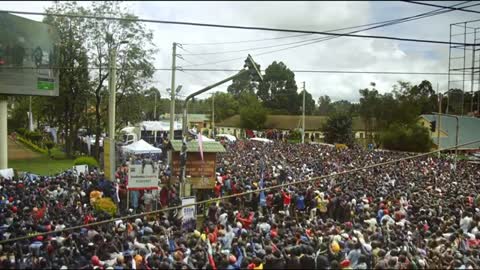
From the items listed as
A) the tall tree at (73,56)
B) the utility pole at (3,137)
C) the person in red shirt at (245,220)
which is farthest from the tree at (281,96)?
the person in red shirt at (245,220)

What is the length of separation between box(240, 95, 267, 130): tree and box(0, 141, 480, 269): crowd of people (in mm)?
50646

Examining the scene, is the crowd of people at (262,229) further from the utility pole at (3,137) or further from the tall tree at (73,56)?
the tall tree at (73,56)

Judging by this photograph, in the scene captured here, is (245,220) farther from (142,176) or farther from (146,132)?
(146,132)

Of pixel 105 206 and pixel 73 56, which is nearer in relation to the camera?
pixel 105 206

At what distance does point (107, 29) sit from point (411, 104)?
30447 mm

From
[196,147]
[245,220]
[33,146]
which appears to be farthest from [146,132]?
[245,220]

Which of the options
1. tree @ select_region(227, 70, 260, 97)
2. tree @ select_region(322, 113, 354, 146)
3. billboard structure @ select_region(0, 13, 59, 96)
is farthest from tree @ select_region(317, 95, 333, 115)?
billboard structure @ select_region(0, 13, 59, 96)

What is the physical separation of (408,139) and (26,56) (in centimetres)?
2727

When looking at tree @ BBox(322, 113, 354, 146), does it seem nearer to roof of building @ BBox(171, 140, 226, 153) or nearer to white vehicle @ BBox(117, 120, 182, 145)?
white vehicle @ BBox(117, 120, 182, 145)

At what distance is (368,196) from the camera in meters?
15.6

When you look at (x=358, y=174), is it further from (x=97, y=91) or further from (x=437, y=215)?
(x=97, y=91)

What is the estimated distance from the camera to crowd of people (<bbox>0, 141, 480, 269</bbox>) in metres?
8.75

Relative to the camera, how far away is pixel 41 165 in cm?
3206

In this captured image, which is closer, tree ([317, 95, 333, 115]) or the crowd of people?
the crowd of people
